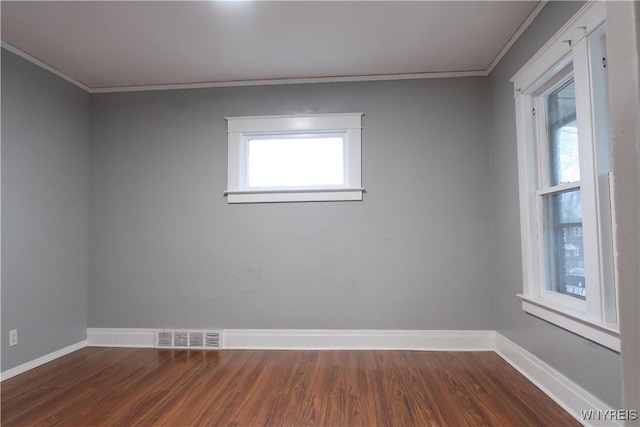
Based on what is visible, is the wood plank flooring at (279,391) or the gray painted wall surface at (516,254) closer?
the gray painted wall surface at (516,254)

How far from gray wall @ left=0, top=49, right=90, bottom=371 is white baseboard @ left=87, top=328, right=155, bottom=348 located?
104 millimetres

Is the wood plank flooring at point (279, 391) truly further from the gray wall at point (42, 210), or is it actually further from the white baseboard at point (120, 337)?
the gray wall at point (42, 210)

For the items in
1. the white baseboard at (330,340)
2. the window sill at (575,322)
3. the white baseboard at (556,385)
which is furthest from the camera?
the white baseboard at (330,340)

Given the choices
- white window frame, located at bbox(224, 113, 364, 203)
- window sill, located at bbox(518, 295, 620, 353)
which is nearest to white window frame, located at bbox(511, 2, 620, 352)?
window sill, located at bbox(518, 295, 620, 353)

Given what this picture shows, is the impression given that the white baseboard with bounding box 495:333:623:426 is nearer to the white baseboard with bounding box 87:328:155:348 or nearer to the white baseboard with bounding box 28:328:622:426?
the white baseboard with bounding box 28:328:622:426

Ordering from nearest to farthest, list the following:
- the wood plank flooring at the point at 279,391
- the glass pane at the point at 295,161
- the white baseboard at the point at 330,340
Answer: the wood plank flooring at the point at 279,391, the white baseboard at the point at 330,340, the glass pane at the point at 295,161

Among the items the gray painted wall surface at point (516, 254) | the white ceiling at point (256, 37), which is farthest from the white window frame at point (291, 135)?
the gray painted wall surface at point (516, 254)

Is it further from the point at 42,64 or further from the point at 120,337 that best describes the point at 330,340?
the point at 42,64

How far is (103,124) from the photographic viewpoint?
3.03 metres

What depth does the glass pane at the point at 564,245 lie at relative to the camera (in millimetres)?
1810

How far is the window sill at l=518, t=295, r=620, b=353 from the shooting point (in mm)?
1459

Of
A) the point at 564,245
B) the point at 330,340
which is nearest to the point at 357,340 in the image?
the point at 330,340

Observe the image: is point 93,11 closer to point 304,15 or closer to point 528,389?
point 304,15

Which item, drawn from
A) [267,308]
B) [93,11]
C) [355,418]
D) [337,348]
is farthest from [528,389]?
[93,11]
